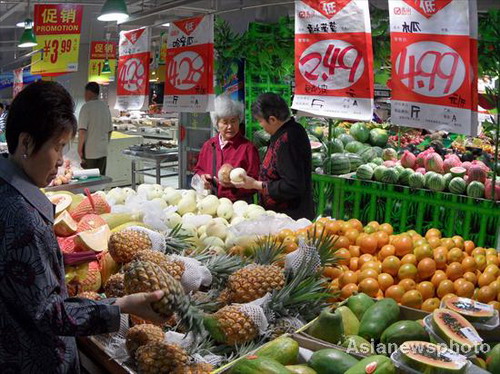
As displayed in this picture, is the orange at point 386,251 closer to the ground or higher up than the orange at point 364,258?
higher up

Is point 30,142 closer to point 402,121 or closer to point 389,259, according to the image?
point 389,259

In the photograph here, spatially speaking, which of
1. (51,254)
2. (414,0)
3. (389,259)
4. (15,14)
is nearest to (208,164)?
(414,0)

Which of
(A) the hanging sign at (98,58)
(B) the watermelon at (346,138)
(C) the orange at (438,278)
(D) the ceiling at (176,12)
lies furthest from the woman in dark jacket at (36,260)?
(A) the hanging sign at (98,58)

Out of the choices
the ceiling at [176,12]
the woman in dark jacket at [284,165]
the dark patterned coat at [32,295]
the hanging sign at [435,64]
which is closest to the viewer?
the dark patterned coat at [32,295]

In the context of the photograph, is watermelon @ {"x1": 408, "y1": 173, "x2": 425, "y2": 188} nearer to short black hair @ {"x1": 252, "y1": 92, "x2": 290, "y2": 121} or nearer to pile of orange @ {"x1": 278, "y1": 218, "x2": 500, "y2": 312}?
short black hair @ {"x1": 252, "y1": 92, "x2": 290, "y2": 121}

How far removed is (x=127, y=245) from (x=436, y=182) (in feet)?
11.3

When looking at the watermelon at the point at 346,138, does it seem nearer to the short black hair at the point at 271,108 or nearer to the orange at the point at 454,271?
the short black hair at the point at 271,108

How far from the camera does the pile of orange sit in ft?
7.43

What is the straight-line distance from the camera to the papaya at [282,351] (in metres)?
1.74

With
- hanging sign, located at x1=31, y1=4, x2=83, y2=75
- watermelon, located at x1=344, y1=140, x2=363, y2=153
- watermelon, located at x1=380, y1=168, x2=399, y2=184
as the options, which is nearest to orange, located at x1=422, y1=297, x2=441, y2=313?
watermelon, located at x1=380, y1=168, x2=399, y2=184

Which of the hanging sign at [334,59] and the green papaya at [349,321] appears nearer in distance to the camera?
the green papaya at [349,321]

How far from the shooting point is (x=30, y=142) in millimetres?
1538

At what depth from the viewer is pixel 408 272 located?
2.35 meters

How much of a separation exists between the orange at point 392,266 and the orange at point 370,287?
0.12m
